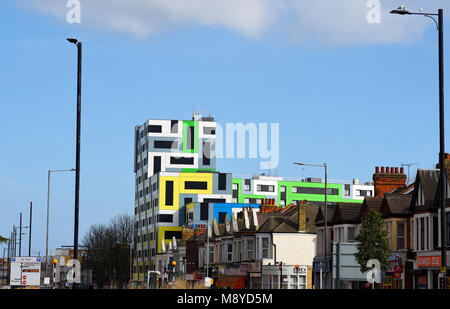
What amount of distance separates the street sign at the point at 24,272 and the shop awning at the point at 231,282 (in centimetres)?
5034

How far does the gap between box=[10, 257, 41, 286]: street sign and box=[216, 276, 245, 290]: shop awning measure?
165 feet

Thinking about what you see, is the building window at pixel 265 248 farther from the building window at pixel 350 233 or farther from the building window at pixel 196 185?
the building window at pixel 196 185

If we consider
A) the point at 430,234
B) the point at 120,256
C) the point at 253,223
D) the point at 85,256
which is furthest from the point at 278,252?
the point at 85,256

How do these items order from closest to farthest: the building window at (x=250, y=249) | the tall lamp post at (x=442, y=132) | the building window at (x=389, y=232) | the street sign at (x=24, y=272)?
the tall lamp post at (x=442, y=132), the street sign at (x=24, y=272), the building window at (x=389, y=232), the building window at (x=250, y=249)

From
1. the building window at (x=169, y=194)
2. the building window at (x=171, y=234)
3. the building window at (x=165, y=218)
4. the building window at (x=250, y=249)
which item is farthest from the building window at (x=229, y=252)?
the building window at (x=169, y=194)

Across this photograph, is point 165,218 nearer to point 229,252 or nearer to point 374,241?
point 229,252

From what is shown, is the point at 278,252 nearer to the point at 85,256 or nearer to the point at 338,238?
the point at 338,238

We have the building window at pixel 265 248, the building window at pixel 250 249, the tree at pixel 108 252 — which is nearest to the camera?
the building window at pixel 265 248

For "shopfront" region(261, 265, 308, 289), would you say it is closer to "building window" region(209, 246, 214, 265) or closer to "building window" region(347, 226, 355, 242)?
"building window" region(347, 226, 355, 242)

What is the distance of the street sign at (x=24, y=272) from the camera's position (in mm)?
49656

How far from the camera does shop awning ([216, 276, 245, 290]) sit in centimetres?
10100

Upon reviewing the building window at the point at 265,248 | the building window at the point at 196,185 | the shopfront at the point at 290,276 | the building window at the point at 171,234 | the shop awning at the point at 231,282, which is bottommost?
the shop awning at the point at 231,282

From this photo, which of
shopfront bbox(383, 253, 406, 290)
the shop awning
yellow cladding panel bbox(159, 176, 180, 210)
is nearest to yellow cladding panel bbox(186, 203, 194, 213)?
yellow cladding panel bbox(159, 176, 180, 210)
